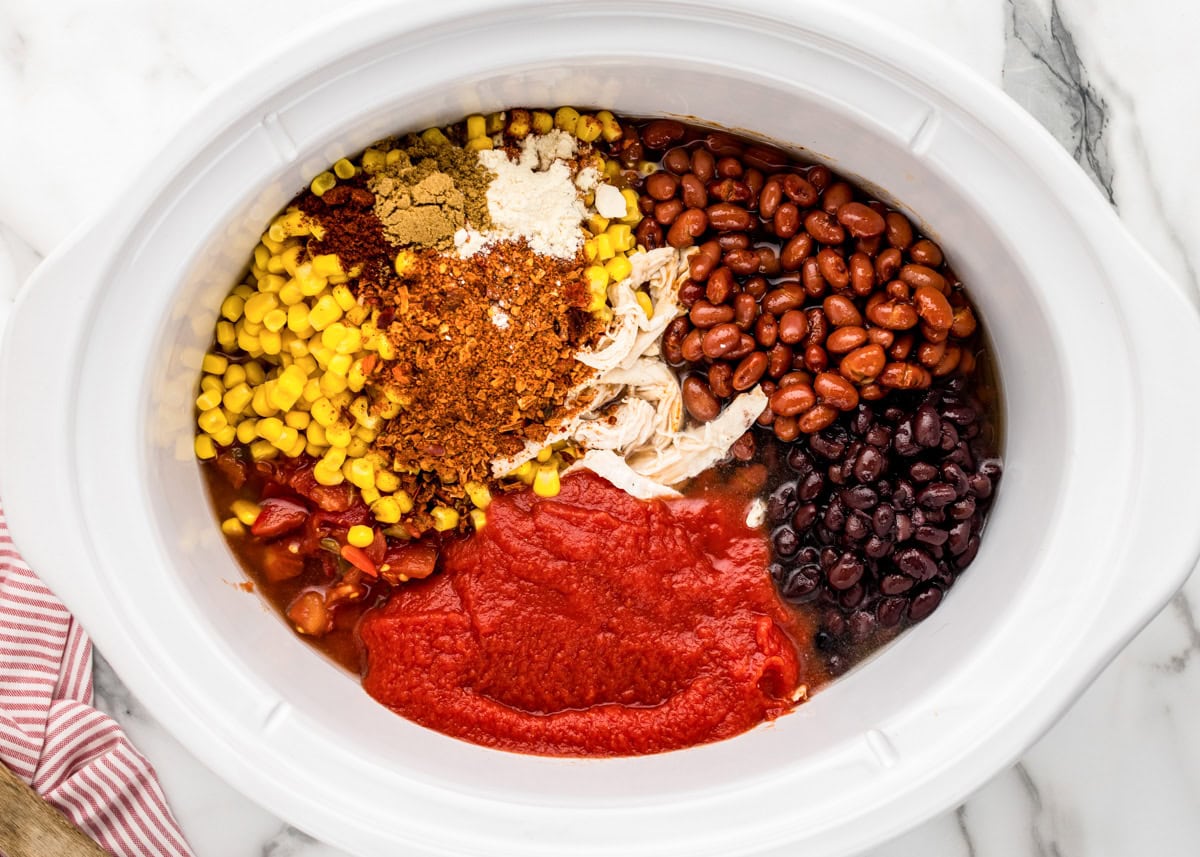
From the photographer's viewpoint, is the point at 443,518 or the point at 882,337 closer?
the point at 882,337

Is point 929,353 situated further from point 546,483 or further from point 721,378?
point 546,483

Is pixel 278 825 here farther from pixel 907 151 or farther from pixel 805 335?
pixel 907 151

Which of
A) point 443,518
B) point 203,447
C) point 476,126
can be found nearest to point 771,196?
point 476,126

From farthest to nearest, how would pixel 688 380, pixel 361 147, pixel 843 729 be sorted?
pixel 688 380 → pixel 843 729 → pixel 361 147

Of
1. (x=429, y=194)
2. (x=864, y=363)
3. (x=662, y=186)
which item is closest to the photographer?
(x=429, y=194)

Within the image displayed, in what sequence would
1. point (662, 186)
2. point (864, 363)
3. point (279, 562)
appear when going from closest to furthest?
1. point (864, 363)
2. point (662, 186)
3. point (279, 562)

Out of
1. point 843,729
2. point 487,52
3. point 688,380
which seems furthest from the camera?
point 688,380

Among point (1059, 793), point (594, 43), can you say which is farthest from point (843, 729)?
point (594, 43)
